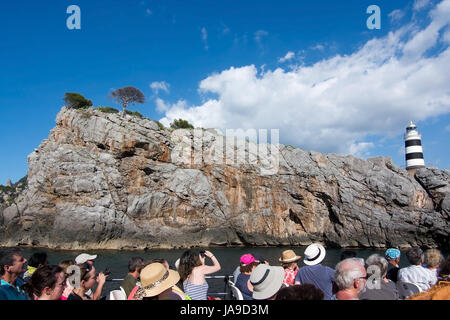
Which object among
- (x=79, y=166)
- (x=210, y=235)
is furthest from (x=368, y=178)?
(x=79, y=166)

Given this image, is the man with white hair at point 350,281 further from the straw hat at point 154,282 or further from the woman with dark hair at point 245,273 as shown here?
the straw hat at point 154,282

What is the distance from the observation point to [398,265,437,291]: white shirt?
4.49 meters

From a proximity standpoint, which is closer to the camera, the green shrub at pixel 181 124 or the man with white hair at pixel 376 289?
the man with white hair at pixel 376 289

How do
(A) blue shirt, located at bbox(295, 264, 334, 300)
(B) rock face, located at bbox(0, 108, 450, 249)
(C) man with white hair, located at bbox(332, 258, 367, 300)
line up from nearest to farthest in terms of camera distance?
(C) man with white hair, located at bbox(332, 258, 367, 300), (A) blue shirt, located at bbox(295, 264, 334, 300), (B) rock face, located at bbox(0, 108, 450, 249)

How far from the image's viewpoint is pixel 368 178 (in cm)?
3828

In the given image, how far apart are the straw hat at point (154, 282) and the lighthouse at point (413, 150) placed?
152 ft

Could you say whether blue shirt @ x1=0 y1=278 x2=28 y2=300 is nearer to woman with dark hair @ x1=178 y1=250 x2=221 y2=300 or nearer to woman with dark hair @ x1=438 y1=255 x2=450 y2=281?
woman with dark hair @ x1=178 y1=250 x2=221 y2=300

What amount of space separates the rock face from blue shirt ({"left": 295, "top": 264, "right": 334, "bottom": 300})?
33.2 meters

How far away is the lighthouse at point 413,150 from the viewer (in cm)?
4156

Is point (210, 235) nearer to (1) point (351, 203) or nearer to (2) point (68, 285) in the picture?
(1) point (351, 203)

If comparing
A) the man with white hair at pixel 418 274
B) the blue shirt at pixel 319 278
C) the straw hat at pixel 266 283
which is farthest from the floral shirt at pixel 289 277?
the straw hat at pixel 266 283

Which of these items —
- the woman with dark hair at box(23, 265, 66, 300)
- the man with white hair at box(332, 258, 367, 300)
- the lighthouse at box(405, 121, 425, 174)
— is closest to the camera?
the man with white hair at box(332, 258, 367, 300)

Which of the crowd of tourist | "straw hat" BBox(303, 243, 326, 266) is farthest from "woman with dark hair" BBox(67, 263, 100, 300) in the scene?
"straw hat" BBox(303, 243, 326, 266)

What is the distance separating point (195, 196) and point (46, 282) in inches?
1377
